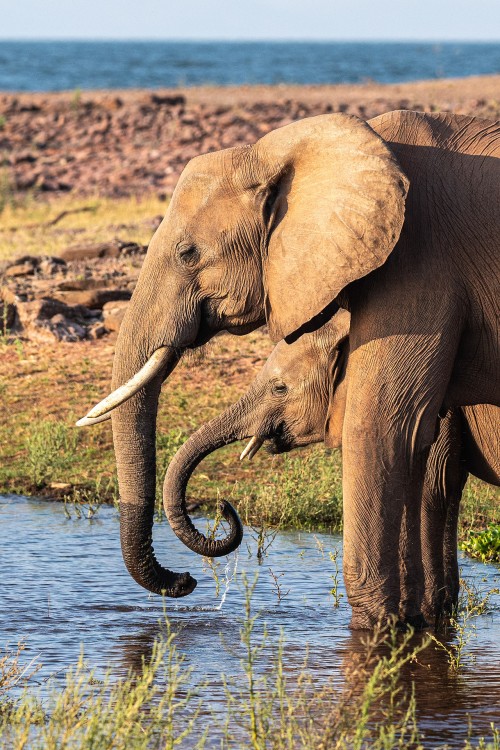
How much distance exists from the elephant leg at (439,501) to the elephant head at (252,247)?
108 centimetres

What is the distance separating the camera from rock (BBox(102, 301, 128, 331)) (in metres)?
11.7

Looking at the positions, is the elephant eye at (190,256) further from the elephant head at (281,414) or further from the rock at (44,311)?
the rock at (44,311)

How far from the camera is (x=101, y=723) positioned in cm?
478

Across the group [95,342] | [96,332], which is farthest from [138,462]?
[96,332]

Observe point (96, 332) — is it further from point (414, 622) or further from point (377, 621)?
point (377, 621)

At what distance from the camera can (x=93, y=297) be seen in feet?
40.5

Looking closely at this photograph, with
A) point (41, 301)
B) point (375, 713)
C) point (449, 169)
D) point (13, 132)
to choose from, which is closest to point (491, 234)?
point (449, 169)

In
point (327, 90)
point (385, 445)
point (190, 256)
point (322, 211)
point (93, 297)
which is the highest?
point (322, 211)

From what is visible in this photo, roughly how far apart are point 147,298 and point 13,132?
2159 centimetres

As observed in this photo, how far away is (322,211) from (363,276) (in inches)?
13.3

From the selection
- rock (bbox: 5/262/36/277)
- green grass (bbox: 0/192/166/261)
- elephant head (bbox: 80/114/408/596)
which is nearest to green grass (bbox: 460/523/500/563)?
elephant head (bbox: 80/114/408/596)

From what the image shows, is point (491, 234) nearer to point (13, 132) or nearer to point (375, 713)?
point (375, 713)

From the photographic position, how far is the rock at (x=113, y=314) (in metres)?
11.7

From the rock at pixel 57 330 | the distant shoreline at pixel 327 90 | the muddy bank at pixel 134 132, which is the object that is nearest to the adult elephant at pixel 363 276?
the rock at pixel 57 330
